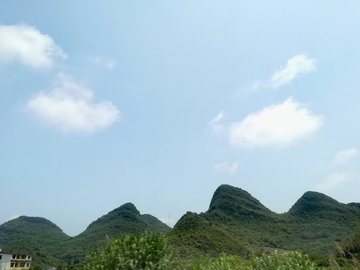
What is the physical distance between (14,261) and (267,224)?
70867 mm

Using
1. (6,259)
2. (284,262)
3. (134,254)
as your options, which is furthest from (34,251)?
(284,262)

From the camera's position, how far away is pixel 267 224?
84.8m

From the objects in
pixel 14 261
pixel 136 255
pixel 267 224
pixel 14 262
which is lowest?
pixel 136 255

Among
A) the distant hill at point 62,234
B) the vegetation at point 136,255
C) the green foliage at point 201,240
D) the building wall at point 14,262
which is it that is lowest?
the vegetation at point 136,255

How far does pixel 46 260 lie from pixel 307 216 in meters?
82.5

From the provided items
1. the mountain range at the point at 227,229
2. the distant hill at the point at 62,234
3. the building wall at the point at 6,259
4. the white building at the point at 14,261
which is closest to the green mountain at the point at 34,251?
the mountain range at the point at 227,229

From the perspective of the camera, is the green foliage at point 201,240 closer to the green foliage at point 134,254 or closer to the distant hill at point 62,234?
the distant hill at point 62,234

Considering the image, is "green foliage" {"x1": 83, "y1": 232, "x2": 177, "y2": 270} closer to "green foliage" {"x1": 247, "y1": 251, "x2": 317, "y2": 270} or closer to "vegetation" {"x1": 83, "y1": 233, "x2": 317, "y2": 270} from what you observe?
"vegetation" {"x1": 83, "y1": 233, "x2": 317, "y2": 270}

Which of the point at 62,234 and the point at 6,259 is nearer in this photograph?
the point at 6,259

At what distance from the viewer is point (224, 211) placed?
90.4 meters

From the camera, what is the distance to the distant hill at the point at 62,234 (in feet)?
240

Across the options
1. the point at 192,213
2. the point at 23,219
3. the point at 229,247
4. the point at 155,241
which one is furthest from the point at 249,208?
the point at 155,241

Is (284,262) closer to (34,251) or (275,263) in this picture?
(275,263)

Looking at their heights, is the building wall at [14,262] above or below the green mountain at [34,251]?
below
